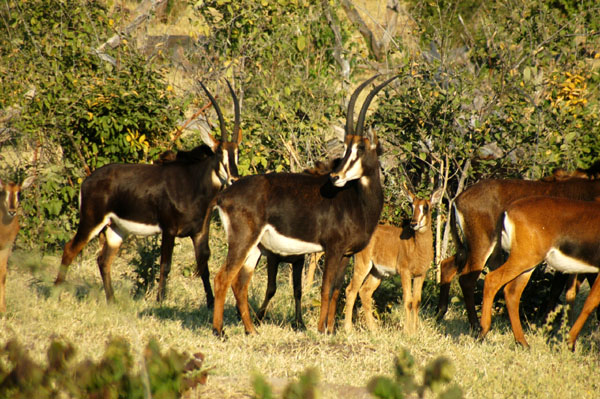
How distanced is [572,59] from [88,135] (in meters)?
6.77

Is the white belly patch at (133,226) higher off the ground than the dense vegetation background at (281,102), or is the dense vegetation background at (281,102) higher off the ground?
the dense vegetation background at (281,102)

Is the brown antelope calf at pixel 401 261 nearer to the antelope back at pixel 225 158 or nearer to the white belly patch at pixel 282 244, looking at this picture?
the white belly patch at pixel 282 244

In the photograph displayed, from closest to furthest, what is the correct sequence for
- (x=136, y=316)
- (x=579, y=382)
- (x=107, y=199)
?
(x=579, y=382)
(x=136, y=316)
(x=107, y=199)

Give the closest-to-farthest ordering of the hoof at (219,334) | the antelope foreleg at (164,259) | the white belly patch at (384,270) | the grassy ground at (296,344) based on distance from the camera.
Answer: the grassy ground at (296,344) → the hoof at (219,334) → the white belly patch at (384,270) → the antelope foreleg at (164,259)

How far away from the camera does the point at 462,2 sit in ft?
68.5

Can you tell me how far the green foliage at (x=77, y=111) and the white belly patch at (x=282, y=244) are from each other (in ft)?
10.7

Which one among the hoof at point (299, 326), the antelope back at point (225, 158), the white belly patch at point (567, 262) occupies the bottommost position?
the hoof at point (299, 326)

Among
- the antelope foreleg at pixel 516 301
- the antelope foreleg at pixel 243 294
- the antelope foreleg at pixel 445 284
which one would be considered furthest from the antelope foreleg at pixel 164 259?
the antelope foreleg at pixel 516 301

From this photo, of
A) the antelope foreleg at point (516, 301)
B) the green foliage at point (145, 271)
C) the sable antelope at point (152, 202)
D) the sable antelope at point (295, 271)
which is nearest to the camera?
the antelope foreleg at point (516, 301)

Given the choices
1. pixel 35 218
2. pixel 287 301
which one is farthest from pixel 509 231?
pixel 35 218

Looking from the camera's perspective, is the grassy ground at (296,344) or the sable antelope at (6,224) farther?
the sable antelope at (6,224)

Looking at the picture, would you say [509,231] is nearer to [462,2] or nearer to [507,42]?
[507,42]

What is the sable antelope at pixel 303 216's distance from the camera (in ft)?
23.4

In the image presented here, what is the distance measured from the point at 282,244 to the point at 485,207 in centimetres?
235
